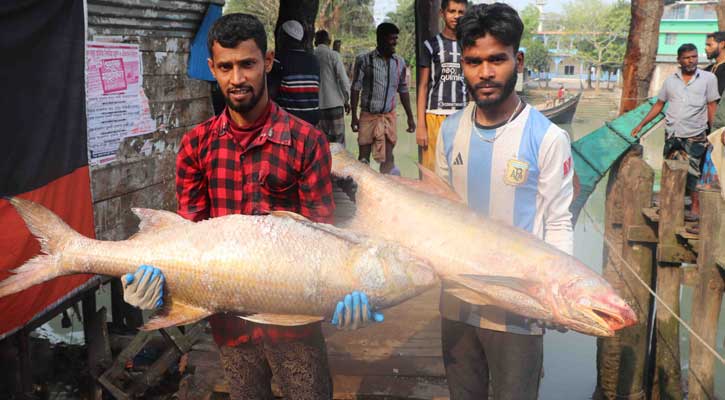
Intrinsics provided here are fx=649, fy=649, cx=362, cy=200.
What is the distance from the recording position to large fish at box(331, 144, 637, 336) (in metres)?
2.45

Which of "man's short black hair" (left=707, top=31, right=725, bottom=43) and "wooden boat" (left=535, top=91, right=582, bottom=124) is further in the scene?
"wooden boat" (left=535, top=91, right=582, bottom=124)

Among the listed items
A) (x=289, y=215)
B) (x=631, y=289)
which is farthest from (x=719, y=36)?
(x=289, y=215)

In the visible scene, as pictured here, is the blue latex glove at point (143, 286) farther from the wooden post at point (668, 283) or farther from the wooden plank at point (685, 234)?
the wooden plank at point (685, 234)

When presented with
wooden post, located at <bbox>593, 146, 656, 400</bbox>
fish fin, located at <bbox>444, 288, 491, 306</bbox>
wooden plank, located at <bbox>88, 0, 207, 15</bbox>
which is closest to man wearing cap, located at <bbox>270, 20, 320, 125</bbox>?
wooden plank, located at <bbox>88, 0, 207, 15</bbox>

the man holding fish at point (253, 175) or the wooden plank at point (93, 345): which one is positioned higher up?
the man holding fish at point (253, 175)

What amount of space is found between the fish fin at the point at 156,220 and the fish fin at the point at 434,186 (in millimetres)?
1042

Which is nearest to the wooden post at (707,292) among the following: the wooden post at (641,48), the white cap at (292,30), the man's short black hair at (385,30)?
the wooden post at (641,48)

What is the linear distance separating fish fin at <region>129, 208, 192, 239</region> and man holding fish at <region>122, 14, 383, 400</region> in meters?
0.21

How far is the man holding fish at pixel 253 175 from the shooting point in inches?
111

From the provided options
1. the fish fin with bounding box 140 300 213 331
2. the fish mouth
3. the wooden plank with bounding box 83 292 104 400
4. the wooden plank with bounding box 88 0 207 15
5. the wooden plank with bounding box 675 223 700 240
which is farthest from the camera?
the wooden plank with bounding box 675 223 700 240

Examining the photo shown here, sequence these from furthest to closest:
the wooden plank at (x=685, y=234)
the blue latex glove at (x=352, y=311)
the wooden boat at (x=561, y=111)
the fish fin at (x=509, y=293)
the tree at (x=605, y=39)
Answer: the tree at (x=605, y=39), the wooden boat at (x=561, y=111), the wooden plank at (x=685, y=234), the blue latex glove at (x=352, y=311), the fish fin at (x=509, y=293)

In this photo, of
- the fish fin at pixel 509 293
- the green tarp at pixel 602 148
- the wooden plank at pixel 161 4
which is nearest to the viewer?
the fish fin at pixel 509 293

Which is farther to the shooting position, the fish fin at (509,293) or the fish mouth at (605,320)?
the fish fin at (509,293)

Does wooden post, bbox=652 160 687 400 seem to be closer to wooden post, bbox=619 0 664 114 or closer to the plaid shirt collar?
wooden post, bbox=619 0 664 114
